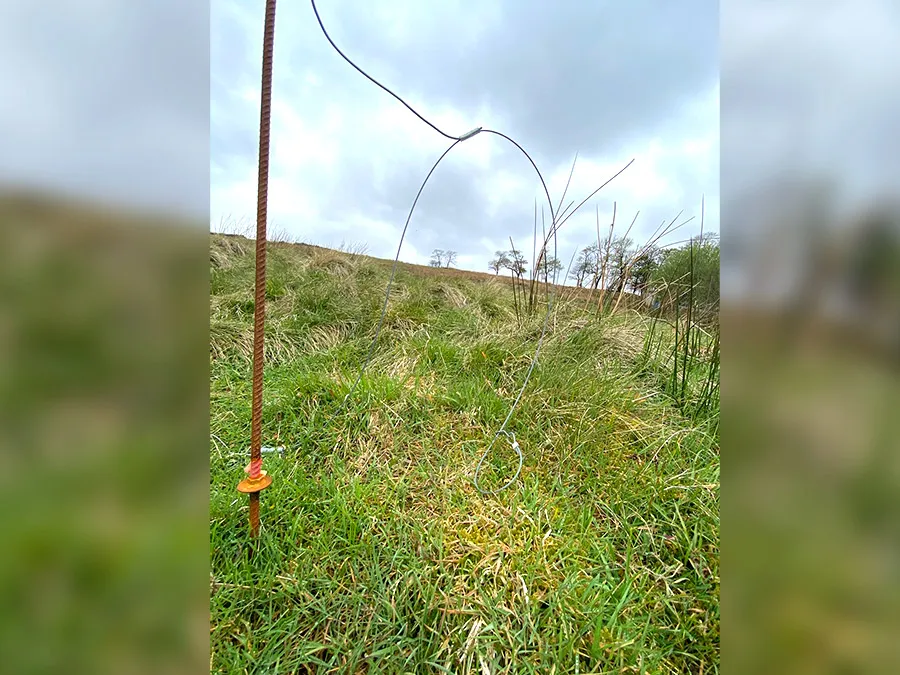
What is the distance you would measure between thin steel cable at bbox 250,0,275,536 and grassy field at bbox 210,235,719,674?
180 mm

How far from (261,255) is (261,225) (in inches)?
2.3

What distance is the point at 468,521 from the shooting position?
0.80 metres

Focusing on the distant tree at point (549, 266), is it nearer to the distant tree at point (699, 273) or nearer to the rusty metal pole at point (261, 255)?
the distant tree at point (699, 273)

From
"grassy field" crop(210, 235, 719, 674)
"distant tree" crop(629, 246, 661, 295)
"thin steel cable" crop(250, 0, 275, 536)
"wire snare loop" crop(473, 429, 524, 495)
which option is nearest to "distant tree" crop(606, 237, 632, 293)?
"distant tree" crop(629, 246, 661, 295)

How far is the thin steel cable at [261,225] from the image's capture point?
567 mm

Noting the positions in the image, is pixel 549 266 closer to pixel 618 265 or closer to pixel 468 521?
pixel 618 265

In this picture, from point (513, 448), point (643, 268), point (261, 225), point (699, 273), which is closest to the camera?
point (261, 225)

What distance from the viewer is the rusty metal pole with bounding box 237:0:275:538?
567mm

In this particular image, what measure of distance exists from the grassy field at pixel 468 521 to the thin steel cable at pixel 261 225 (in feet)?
0.59

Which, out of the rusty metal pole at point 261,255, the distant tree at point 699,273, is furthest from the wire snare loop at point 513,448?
the distant tree at point 699,273

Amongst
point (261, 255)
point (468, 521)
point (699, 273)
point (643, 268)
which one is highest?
point (643, 268)

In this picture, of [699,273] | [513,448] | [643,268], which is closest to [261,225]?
[513,448]
